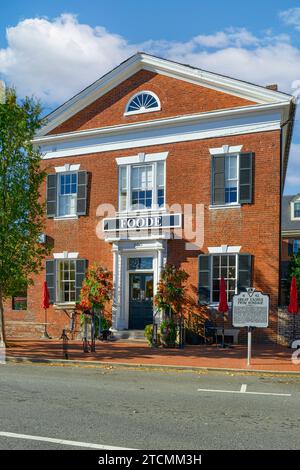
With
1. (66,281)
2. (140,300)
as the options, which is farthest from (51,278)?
(140,300)

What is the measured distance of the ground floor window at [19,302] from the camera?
22.6 m

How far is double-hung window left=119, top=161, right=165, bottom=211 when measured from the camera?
1959 centimetres

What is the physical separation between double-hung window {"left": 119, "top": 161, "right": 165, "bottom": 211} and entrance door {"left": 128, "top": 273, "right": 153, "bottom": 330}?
253cm

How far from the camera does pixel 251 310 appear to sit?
13609 millimetres

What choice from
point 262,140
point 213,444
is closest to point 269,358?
point 262,140

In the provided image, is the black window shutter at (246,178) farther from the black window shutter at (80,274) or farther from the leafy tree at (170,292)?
the black window shutter at (80,274)

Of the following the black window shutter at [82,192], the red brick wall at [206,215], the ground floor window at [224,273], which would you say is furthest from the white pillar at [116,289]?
the ground floor window at [224,273]

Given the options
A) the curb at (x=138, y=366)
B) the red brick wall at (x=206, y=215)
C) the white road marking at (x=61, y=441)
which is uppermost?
the red brick wall at (x=206, y=215)

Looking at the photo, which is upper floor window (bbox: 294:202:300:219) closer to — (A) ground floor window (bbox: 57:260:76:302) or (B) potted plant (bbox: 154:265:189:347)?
(A) ground floor window (bbox: 57:260:76:302)

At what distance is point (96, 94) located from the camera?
21.0 metres

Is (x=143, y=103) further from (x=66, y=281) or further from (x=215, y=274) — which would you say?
(x=66, y=281)

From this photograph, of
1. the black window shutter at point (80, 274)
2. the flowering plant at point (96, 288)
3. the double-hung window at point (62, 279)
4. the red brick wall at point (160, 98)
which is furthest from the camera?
the double-hung window at point (62, 279)

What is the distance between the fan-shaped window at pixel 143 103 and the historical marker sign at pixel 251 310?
8927mm
